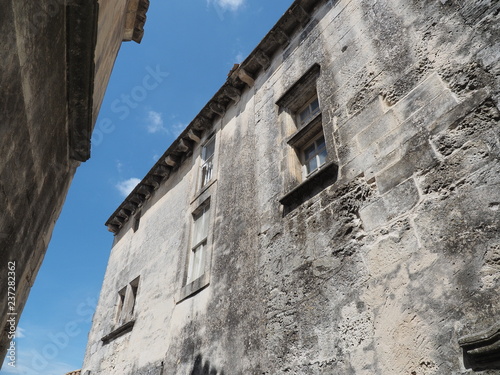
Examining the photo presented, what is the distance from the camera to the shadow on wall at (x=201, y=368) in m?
4.66

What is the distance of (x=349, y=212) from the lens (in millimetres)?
3697

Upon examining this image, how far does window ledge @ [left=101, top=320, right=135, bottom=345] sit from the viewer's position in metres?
7.58

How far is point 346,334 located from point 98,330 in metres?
8.25

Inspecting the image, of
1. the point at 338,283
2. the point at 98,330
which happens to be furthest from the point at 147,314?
the point at 338,283

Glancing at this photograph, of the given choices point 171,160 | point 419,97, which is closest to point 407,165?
point 419,97

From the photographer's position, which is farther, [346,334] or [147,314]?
[147,314]

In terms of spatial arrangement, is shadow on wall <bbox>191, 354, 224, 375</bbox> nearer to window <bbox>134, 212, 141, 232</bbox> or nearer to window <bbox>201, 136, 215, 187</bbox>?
window <bbox>201, 136, 215, 187</bbox>

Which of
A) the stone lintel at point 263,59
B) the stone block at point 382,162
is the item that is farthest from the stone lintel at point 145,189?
the stone block at point 382,162

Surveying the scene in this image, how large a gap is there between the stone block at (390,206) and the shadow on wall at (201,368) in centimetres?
281

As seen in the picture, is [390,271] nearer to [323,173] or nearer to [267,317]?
[323,173]

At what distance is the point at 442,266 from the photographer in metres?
2.72

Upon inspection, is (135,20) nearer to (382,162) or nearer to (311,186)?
(311,186)

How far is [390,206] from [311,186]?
117 centimetres

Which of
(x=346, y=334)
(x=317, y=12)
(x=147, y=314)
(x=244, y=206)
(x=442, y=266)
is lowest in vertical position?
(x=346, y=334)
